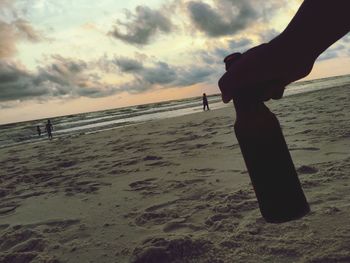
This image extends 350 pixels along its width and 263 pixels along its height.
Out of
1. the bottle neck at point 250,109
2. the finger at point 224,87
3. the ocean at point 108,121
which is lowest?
the ocean at point 108,121

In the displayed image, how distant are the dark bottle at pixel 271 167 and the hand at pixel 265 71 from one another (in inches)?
8.8

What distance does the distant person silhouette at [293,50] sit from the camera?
3.05 feet

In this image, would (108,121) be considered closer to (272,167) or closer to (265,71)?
(272,167)

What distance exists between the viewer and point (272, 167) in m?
1.58

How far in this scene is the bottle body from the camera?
1.56 meters

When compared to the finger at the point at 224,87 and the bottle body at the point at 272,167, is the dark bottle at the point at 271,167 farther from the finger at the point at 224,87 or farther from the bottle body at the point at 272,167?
the finger at the point at 224,87

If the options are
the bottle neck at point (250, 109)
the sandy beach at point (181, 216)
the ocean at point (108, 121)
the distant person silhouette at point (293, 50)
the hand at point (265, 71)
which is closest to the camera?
the distant person silhouette at point (293, 50)

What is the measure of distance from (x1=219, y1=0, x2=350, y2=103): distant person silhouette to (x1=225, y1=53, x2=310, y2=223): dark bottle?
0.92 ft

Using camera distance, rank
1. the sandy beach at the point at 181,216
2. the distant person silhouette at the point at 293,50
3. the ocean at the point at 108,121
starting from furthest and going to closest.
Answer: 1. the ocean at the point at 108,121
2. the sandy beach at the point at 181,216
3. the distant person silhouette at the point at 293,50

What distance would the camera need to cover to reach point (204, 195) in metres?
4.38


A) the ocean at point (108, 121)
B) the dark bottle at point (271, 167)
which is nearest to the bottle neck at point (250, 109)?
the dark bottle at point (271, 167)

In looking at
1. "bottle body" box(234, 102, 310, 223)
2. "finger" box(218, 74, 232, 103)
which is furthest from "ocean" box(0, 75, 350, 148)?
"finger" box(218, 74, 232, 103)

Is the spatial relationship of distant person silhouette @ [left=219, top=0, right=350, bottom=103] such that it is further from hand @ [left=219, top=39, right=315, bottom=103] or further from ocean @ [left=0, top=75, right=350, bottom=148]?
ocean @ [left=0, top=75, right=350, bottom=148]

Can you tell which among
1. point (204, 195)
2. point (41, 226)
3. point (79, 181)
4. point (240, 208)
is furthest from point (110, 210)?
point (79, 181)
